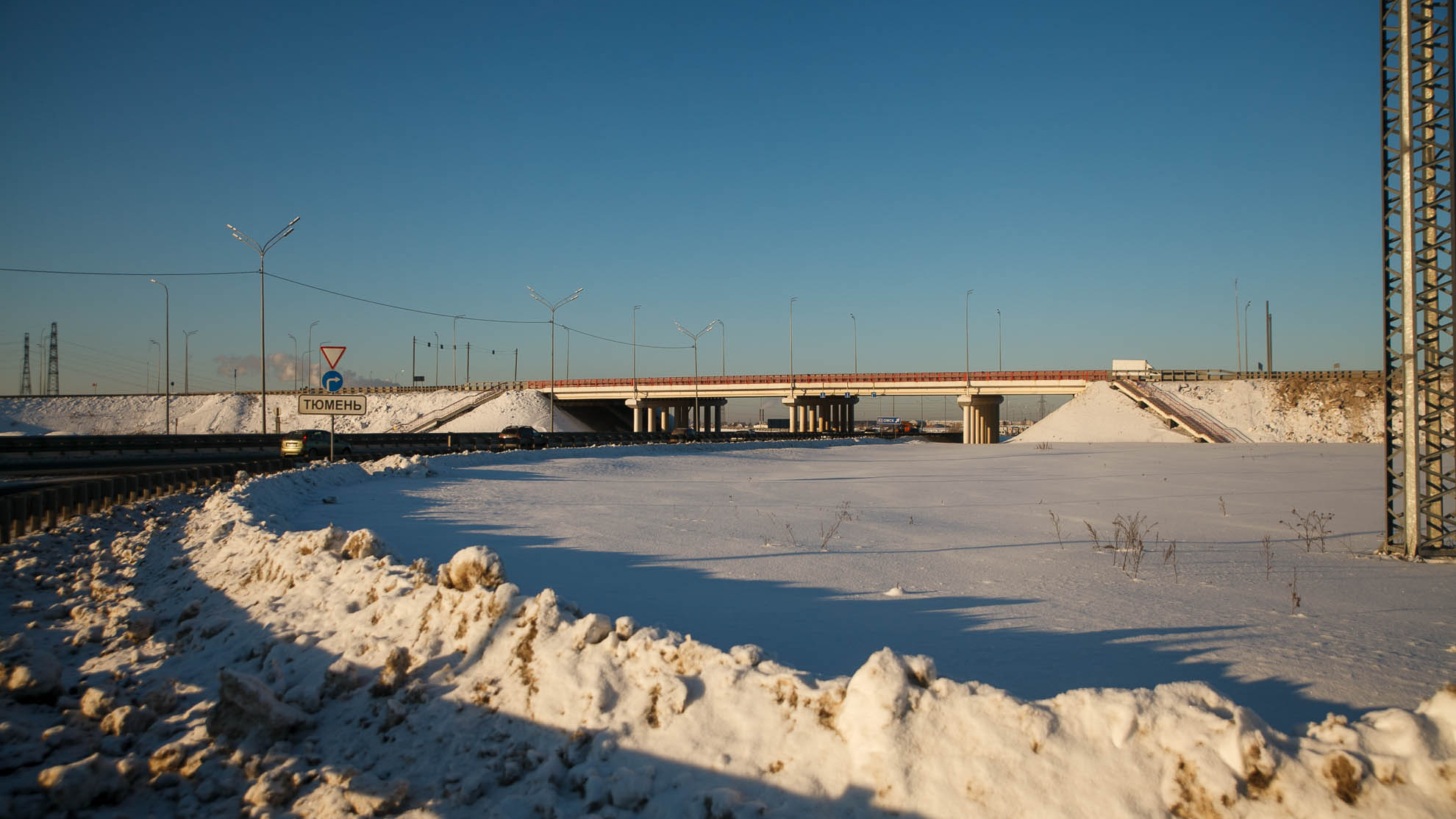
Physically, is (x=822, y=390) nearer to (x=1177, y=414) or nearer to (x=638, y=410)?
(x=638, y=410)

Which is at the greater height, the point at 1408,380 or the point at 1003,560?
the point at 1408,380

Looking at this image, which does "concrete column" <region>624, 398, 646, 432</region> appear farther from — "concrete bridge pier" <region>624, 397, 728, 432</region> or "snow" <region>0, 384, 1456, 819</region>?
"snow" <region>0, 384, 1456, 819</region>

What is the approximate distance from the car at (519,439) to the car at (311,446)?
8.59m

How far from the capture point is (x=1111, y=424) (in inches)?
2611

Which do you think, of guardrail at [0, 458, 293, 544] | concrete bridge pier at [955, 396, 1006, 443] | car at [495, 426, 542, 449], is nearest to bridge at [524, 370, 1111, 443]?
concrete bridge pier at [955, 396, 1006, 443]

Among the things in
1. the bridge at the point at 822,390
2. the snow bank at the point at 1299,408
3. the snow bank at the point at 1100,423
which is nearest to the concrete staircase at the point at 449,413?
the bridge at the point at 822,390

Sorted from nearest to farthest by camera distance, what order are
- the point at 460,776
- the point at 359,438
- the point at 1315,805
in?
1. the point at 1315,805
2. the point at 460,776
3. the point at 359,438

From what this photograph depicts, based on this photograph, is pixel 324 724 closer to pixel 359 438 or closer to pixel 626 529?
pixel 626 529

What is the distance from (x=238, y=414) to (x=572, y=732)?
4617 inches

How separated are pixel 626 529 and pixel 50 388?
137 m

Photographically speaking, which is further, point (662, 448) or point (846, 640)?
point (662, 448)

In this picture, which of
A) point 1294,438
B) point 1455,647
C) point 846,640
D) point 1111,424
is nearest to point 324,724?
point 846,640

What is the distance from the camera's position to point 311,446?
38.0 m

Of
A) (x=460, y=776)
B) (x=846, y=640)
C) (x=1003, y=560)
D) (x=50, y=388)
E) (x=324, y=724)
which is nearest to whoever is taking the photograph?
(x=460, y=776)
